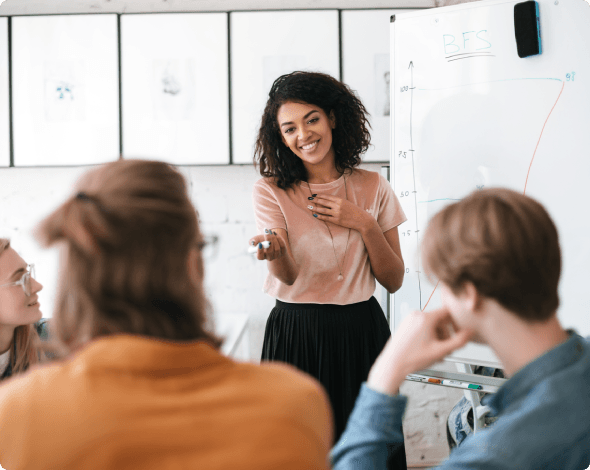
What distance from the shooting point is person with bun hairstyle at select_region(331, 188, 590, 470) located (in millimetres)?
559

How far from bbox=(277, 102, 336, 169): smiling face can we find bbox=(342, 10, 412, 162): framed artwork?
75cm

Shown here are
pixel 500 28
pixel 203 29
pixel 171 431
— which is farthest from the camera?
pixel 203 29

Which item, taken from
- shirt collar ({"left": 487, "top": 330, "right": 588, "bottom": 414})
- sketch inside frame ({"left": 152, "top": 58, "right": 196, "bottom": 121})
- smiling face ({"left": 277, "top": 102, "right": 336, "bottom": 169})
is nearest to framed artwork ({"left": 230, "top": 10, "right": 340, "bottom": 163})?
sketch inside frame ({"left": 152, "top": 58, "right": 196, "bottom": 121})

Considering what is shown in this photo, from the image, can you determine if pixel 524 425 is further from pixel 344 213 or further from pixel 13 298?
pixel 13 298

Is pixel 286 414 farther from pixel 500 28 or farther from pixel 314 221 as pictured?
pixel 500 28

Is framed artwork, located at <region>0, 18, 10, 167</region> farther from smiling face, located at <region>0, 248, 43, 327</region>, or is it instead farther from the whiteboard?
the whiteboard

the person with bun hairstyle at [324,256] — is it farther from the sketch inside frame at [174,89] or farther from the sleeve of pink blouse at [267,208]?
the sketch inside frame at [174,89]

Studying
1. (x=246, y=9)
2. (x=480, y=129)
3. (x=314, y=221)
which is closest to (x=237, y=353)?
(x=314, y=221)

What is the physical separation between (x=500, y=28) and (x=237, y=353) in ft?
5.11

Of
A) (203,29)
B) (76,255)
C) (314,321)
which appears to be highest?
(203,29)

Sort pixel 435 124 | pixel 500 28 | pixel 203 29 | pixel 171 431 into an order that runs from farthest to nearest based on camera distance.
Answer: pixel 203 29
pixel 435 124
pixel 500 28
pixel 171 431

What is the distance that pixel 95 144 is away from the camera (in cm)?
204

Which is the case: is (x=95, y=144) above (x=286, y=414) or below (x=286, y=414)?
above

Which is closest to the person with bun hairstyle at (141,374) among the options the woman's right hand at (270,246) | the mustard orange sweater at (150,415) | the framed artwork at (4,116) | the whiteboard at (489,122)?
the mustard orange sweater at (150,415)
